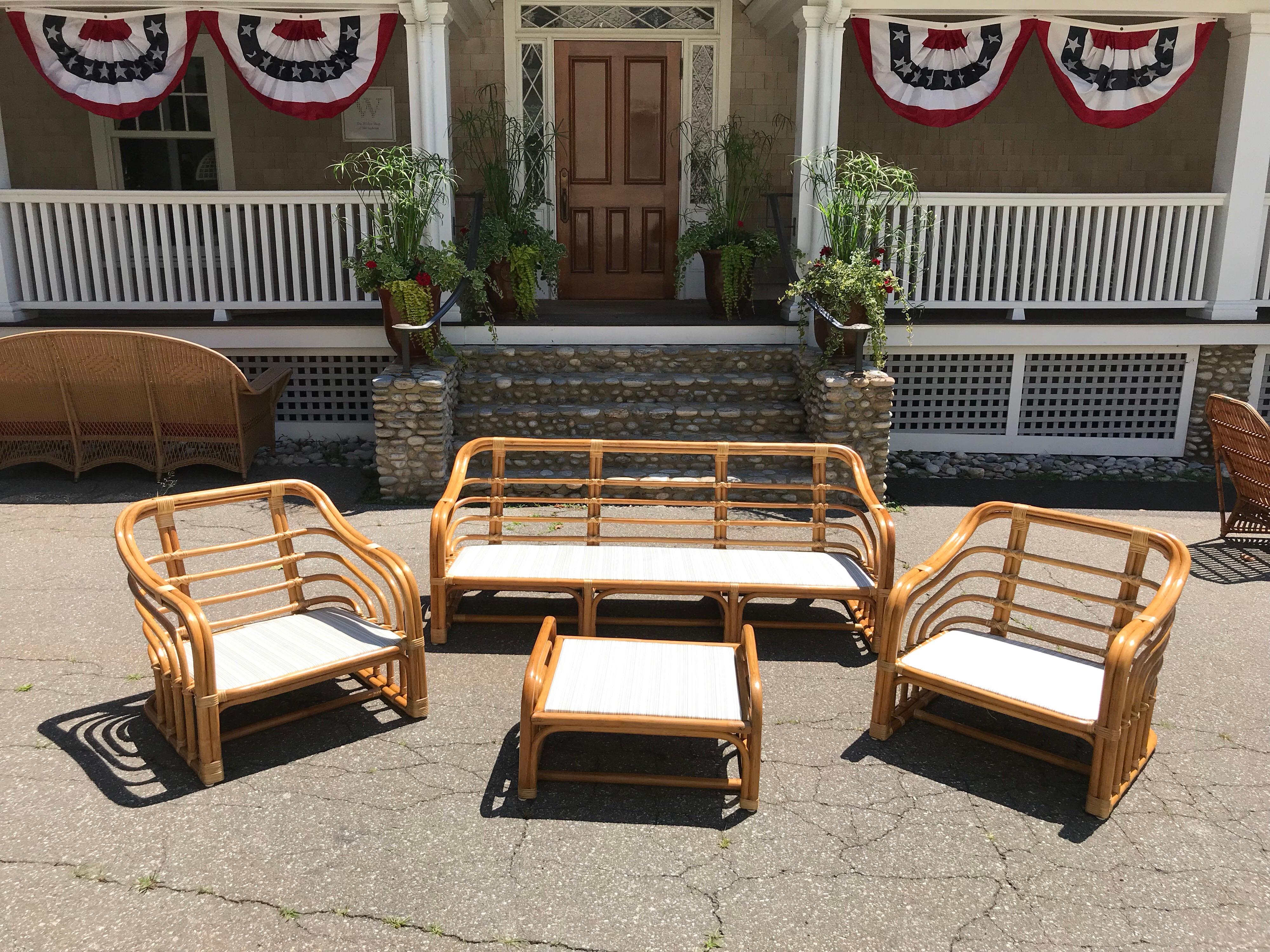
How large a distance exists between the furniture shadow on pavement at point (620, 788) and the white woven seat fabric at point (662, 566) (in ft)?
2.90

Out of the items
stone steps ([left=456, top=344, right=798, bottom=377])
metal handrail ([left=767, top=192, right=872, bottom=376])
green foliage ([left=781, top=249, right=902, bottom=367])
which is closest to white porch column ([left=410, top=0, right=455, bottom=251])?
stone steps ([left=456, top=344, right=798, bottom=377])

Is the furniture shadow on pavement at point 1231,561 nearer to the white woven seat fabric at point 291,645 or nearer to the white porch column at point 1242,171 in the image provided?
the white porch column at point 1242,171

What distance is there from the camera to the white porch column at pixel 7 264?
8.45 meters

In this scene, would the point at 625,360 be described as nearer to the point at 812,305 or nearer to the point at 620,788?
the point at 812,305

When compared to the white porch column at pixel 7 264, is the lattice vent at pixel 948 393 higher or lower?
lower

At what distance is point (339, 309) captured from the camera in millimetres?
9031

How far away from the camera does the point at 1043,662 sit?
4.00 m

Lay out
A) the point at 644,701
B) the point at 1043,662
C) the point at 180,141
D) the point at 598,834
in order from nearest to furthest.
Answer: the point at 598,834
the point at 644,701
the point at 1043,662
the point at 180,141

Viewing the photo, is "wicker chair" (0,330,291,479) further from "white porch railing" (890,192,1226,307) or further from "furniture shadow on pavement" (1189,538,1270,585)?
"furniture shadow on pavement" (1189,538,1270,585)

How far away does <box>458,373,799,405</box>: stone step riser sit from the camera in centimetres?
793

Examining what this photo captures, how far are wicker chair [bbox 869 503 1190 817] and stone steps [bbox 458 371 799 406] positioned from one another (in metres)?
3.59

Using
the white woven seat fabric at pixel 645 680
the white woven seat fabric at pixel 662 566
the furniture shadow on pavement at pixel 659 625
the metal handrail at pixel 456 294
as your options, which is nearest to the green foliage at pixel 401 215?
the metal handrail at pixel 456 294

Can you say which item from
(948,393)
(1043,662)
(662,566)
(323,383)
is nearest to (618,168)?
(323,383)

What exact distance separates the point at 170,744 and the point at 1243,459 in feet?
19.8
